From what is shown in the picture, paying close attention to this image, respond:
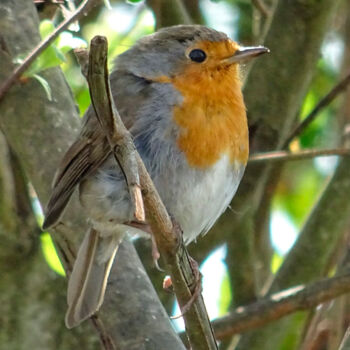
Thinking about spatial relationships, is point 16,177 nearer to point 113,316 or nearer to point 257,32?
point 113,316

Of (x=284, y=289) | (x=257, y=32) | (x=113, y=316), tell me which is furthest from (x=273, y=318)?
(x=257, y=32)

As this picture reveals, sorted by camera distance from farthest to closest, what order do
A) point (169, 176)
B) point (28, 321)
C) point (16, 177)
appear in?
point (16, 177) < point (28, 321) < point (169, 176)

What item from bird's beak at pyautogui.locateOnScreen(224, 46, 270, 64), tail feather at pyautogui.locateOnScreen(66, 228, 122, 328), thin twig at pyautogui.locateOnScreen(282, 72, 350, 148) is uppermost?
thin twig at pyautogui.locateOnScreen(282, 72, 350, 148)

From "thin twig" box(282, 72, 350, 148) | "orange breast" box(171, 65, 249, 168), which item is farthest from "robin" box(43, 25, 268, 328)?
"thin twig" box(282, 72, 350, 148)

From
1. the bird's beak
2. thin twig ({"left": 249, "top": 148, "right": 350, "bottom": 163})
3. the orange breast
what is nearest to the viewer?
the orange breast

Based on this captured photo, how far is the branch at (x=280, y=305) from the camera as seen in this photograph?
462 cm

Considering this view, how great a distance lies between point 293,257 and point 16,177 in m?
1.41

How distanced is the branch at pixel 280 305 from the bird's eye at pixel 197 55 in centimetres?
115

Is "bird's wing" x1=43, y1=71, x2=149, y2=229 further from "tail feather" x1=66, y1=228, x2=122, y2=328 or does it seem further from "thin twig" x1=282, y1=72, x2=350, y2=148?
"thin twig" x1=282, y1=72, x2=350, y2=148

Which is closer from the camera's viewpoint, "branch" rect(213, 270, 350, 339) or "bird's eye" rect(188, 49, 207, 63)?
"bird's eye" rect(188, 49, 207, 63)

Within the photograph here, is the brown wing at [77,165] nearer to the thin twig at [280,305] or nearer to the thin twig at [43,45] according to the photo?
the thin twig at [43,45]

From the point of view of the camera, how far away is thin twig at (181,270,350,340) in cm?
462

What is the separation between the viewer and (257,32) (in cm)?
585

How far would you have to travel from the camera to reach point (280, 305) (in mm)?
4703
